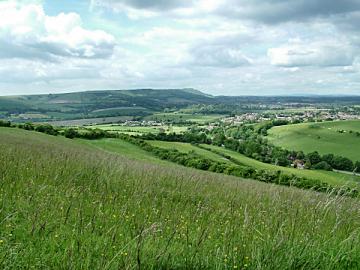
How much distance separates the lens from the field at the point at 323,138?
104875mm

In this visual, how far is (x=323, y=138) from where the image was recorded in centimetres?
11956

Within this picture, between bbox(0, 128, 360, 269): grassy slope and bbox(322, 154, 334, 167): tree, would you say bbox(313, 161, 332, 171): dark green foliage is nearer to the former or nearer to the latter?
bbox(322, 154, 334, 167): tree

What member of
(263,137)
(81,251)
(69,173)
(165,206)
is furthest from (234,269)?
(263,137)

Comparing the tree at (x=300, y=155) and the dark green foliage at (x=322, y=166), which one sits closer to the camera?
the dark green foliage at (x=322, y=166)

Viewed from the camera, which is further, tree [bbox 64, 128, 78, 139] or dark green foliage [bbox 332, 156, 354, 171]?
dark green foliage [bbox 332, 156, 354, 171]

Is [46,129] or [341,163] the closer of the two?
[46,129]

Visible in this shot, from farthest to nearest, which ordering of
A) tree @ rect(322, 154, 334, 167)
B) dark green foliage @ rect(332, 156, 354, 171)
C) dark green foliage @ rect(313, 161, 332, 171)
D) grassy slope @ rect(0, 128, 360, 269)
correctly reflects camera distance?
tree @ rect(322, 154, 334, 167)
dark green foliage @ rect(332, 156, 354, 171)
dark green foliage @ rect(313, 161, 332, 171)
grassy slope @ rect(0, 128, 360, 269)

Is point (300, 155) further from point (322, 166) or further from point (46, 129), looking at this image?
point (46, 129)

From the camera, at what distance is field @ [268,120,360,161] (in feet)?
344

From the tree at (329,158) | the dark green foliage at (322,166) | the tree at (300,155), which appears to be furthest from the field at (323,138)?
the dark green foliage at (322,166)

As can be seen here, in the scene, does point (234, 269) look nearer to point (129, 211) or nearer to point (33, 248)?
point (33, 248)

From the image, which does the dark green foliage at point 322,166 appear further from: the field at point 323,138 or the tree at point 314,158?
the field at point 323,138

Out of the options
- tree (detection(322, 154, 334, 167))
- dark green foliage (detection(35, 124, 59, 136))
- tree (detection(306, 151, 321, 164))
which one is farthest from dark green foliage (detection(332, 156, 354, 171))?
dark green foliage (detection(35, 124, 59, 136))

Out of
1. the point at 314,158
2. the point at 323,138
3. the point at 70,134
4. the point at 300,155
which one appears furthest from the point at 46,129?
the point at 323,138
